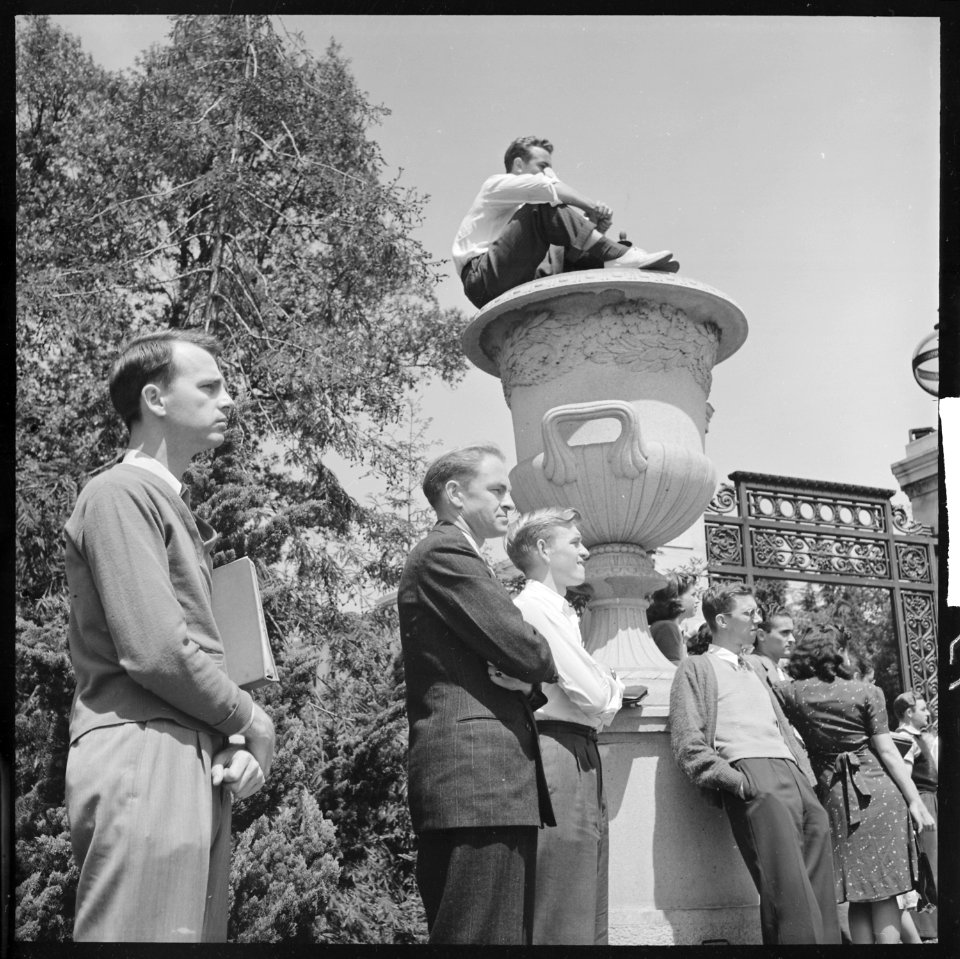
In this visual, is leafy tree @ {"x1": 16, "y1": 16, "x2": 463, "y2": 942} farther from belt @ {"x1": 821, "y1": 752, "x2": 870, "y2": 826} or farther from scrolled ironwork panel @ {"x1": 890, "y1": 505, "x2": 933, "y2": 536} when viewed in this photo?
scrolled ironwork panel @ {"x1": 890, "y1": 505, "x2": 933, "y2": 536}

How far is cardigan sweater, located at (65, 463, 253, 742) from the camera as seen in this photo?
5.71 feet

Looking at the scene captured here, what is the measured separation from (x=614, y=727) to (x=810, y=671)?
39.4 inches

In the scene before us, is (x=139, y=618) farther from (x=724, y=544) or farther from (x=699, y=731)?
(x=724, y=544)

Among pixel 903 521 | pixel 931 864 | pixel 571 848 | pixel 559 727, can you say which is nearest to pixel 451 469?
pixel 559 727

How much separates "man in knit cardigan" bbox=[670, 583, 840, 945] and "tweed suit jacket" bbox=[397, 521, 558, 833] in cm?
91

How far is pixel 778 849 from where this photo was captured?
303 centimetres

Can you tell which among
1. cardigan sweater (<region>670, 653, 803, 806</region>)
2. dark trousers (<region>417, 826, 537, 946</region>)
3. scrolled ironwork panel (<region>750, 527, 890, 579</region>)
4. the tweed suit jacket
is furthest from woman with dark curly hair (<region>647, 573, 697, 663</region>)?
scrolled ironwork panel (<region>750, 527, 890, 579</region>)

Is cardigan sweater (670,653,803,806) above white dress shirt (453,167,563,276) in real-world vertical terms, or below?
below

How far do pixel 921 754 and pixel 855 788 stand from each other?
5.71ft

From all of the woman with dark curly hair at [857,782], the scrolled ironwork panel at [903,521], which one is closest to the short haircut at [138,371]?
the woman with dark curly hair at [857,782]

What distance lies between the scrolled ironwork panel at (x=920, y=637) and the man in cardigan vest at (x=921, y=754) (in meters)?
5.11

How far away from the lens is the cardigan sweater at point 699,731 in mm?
3086

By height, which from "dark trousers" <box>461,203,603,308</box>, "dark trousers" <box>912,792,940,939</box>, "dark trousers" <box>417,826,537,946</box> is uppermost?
"dark trousers" <box>461,203,603,308</box>

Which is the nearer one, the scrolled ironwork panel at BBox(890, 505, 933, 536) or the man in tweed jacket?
the man in tweed jacket
